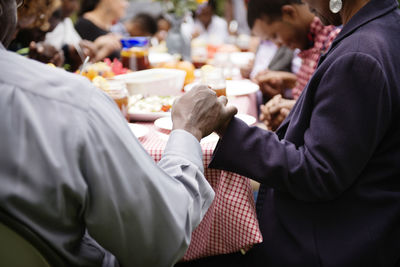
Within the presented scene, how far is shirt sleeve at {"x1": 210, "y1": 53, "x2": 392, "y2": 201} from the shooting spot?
3.25 ft

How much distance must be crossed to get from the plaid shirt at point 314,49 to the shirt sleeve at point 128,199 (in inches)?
72.0

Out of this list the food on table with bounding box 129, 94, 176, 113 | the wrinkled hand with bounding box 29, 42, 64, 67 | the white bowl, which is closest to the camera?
the food on table with bounding box 129, 94, 176, 113

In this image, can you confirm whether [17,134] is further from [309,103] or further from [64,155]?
[309,103]

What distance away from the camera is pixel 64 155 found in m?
0.64

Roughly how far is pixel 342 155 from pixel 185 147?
1.39 feet

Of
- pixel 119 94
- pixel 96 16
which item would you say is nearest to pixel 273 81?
pixel 119 94

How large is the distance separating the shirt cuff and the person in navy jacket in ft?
0.60

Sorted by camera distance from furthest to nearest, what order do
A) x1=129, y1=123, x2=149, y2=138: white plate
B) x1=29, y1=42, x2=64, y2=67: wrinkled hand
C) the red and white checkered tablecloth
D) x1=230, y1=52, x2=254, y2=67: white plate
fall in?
x1=230, y1=52, x2=254, y2=67: white plate, x1=29, y1=42, x2=64, y2=67: wrinkled hand, x1=129, y1=123, x2=149, y2=138: white plate, the red and white checkered tablecloth

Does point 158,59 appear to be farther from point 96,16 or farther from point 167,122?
point 96,16

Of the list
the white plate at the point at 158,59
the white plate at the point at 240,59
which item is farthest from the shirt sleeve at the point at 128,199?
the white plate at the point at 240,59

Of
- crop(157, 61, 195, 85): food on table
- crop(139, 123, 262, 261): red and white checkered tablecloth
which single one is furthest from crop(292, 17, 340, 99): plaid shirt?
crop(139, 123, 262, 261): red and white checkered tablecloth

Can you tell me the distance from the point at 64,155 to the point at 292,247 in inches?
33.0

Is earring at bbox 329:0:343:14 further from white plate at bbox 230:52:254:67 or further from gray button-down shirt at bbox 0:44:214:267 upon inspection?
white plate at bbox 230:52:254:67

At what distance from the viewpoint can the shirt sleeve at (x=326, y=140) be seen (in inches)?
39.0
